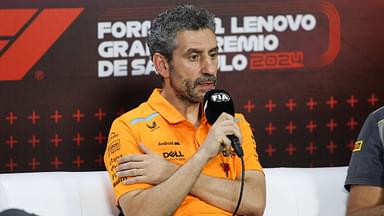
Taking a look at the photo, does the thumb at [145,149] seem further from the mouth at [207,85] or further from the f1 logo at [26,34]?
the f1 logo at [26,34]

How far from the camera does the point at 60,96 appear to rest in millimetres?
3533

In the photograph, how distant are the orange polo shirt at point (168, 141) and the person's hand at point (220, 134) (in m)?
0.18

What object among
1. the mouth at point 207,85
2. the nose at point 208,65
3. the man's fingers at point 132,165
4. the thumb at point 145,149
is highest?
the nose at point 208,65

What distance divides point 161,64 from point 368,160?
80 cm

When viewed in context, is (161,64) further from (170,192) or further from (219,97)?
(170,192)

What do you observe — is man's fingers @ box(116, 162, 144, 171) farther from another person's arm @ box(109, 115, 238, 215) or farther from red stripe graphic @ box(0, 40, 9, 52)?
red stripe graphic @ box(0, 40, 9, 52)

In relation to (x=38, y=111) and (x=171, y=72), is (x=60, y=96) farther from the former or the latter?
(x=171, y=72)

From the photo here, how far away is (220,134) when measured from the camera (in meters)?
2.98

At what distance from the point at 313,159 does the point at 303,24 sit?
0.57 meters

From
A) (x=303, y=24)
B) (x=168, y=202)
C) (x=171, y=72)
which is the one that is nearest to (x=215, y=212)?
→ (x=168, y=202)

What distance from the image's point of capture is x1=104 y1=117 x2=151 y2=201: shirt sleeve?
305 centimetres

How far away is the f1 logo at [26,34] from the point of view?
3469 millimetres

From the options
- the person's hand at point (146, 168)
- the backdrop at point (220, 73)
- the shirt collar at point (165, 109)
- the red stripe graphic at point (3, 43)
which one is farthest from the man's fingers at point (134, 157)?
the red stripe graphic at point (3, 43)

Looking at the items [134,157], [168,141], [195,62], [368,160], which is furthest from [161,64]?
[368,160]
